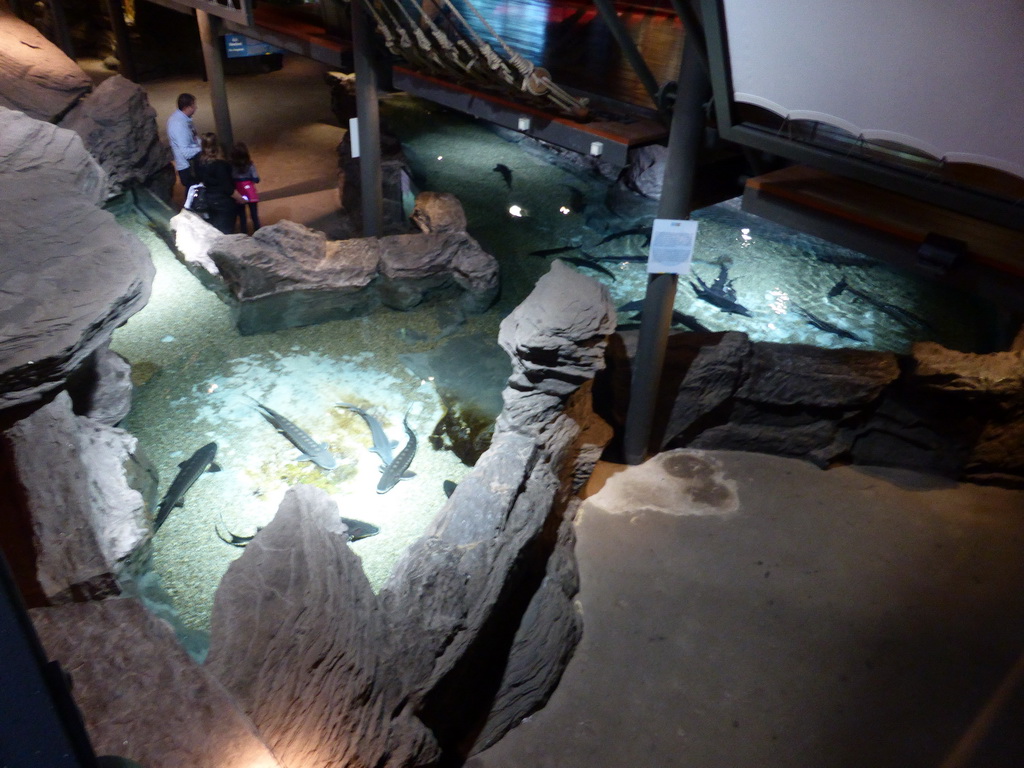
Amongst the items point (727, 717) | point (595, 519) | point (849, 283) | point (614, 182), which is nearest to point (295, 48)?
point (614, 182)

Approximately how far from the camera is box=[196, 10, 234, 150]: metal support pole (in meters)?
8.13

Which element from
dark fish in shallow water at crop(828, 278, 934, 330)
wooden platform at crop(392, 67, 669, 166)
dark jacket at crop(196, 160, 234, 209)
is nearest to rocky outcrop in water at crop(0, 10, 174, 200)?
dark jacket at crop(196, 160, 234, 209)

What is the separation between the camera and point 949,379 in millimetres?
4566

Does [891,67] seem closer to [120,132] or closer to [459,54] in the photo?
[459,54]

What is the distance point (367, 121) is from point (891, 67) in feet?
17.8

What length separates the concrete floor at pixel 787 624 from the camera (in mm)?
3352

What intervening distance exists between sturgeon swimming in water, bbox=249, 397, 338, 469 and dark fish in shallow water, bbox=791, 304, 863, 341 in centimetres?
507

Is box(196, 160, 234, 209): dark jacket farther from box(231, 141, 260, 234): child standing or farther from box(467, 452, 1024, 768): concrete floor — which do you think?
box(467, 452, 1024, 768): concrete floor

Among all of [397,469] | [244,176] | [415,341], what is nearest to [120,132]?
[244,176]

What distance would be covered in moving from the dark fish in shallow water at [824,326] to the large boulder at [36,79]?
8.73 metres

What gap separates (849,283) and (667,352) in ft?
14.3

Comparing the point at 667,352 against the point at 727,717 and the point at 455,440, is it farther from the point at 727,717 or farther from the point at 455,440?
the point at 727,717

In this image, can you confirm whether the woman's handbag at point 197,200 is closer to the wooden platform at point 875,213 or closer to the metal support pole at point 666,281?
Answer: the metal support pole at point 666,281

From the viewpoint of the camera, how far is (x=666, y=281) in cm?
438
